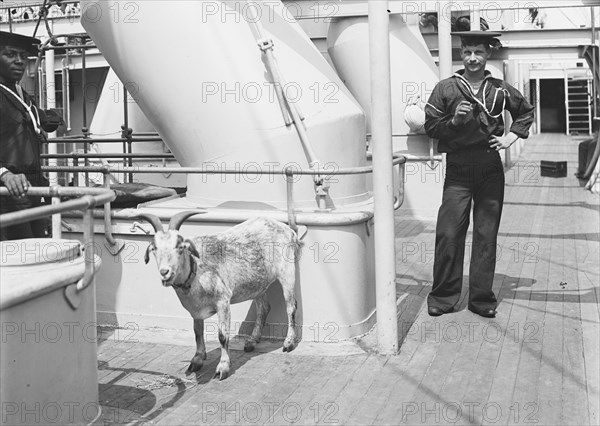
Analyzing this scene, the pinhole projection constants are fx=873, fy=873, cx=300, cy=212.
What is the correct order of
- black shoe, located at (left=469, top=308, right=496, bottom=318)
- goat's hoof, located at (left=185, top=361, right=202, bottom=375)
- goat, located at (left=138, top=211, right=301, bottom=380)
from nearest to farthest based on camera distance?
goat, located at (left=138, top=211, right=301, bottom=380) → goat's hoof, located at (left=185, top=361, right=202, bottom=375) → black shoe, located at (left=469, top=308, right=496, bottom=318)

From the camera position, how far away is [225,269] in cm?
537

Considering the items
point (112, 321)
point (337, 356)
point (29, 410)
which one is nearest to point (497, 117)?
point (337, 356)

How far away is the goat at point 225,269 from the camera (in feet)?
16.0

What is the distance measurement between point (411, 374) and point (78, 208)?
2.28 meters

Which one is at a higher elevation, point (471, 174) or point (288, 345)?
point (471, 174)

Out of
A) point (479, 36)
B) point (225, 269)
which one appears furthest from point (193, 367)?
point (479, 36)

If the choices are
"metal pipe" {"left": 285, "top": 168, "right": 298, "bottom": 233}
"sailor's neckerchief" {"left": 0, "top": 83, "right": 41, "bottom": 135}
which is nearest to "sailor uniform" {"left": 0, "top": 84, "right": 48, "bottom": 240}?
"sailor's neckerchief" {"left": 0, "top": 83, "right": 41, "bottom": 135}

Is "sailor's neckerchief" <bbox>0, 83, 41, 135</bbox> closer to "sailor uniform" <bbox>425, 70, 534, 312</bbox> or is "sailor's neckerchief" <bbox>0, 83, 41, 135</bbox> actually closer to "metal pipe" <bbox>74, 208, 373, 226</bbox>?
"metal pipe" <bbox>74, 208, 373, 226</bbox>

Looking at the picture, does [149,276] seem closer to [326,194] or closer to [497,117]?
[326,194]

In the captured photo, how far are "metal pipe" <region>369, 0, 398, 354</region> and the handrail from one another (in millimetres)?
1772

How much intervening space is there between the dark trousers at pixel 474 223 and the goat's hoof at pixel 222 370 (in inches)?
79.5

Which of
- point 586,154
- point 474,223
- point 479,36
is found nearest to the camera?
point 479,36

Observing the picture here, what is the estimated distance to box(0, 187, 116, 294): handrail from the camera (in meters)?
3.65

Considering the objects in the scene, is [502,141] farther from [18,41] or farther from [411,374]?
[18,41]
